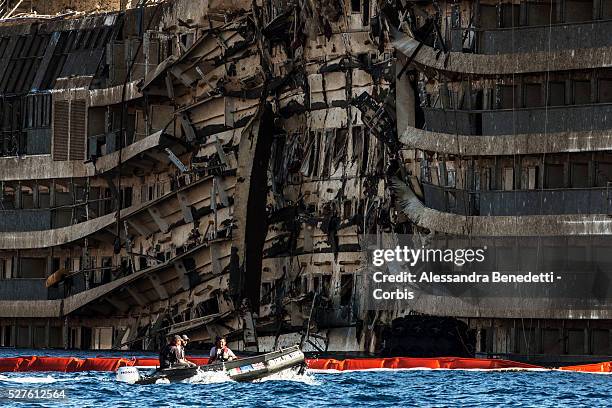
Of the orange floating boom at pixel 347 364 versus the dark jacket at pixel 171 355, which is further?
the orange floating boom at pixel 347 364

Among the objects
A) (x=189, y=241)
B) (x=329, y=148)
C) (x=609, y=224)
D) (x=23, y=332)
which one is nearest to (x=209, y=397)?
(x=609, y=224)

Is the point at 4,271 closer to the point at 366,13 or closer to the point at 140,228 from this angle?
the point at 140,228

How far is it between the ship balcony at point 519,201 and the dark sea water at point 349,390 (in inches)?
309

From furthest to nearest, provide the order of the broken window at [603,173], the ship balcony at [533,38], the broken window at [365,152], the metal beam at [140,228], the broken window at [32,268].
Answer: the broken window at [32,268] < the metal beam at [140,228] < the broken window at [365,152] < the broken window at [603,173] < the ship balcony at [533,38]

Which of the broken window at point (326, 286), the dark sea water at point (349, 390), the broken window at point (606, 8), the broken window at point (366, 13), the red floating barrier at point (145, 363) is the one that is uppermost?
the broken window at point (366, 13)

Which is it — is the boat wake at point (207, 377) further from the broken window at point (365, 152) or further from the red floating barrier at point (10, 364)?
the broken window at point (365, 152)

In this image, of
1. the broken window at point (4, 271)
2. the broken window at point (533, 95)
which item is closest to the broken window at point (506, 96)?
the broken window at point (533, 95)

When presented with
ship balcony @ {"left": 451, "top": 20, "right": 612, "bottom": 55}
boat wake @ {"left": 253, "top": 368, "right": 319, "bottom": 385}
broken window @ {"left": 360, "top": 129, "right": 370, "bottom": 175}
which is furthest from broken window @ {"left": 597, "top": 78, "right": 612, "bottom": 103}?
boat wake @ {"left": 253, "top": 368, "right": 319, "bottom": 385}

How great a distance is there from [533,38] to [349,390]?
791 inches

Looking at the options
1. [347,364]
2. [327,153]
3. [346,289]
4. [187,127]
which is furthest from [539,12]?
[187,127]

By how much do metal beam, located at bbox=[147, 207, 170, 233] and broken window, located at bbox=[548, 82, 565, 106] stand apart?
863 inches
